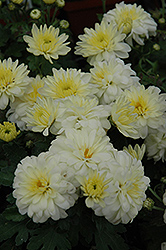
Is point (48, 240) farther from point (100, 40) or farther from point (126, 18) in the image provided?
point (126, 18)

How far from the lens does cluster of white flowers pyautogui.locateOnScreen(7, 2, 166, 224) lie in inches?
32.8

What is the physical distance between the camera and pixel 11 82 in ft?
3.70

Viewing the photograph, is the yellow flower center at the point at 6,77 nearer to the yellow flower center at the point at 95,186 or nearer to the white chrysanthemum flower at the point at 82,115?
the white chrysanthemum flower at the point at 82,115

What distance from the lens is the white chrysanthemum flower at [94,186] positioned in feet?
2.65

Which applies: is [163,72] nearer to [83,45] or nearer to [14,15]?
[83,45]

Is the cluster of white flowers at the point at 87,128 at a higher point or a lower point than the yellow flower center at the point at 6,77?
lower

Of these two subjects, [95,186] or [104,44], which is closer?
[95,186]

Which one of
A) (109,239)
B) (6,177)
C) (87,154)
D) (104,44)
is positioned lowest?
(109,239)

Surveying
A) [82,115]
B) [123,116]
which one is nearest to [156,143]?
[123,116]

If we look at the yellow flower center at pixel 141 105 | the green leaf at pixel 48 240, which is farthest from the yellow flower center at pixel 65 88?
the green leaf at pixel 48 240

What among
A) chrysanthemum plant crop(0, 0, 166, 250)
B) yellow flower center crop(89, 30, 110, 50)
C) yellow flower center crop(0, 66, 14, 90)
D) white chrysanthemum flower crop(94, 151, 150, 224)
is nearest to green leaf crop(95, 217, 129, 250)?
chrysanthemum plant crop(0, 0, 166, 250)

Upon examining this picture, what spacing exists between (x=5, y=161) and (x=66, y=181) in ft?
1.29

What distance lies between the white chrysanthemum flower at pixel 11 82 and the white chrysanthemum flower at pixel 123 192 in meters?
0.44

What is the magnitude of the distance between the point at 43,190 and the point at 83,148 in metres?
0.16
